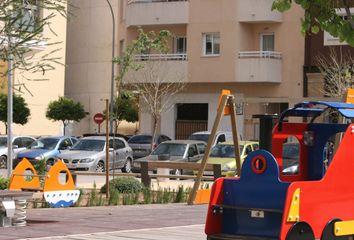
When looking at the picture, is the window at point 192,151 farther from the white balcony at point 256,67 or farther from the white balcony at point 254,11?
the white balcony at point 254,11

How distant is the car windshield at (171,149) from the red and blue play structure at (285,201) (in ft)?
66.5

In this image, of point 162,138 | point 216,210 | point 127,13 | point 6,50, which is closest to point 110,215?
point 6,50

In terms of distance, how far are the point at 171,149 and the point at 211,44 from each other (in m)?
15.5

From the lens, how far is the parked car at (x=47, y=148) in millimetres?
32312

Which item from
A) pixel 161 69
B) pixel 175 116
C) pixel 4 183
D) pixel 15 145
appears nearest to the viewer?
pixel 4 183

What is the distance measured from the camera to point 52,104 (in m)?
55.8

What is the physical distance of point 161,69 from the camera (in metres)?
45.1

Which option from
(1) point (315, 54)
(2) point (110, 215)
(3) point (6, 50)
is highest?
(1) point (315, 54)

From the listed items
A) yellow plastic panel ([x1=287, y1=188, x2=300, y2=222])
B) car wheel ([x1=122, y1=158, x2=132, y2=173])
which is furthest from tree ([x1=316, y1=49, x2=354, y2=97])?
yellow plastic panel ([x1=287, y1=188, x2=300, y2=222])

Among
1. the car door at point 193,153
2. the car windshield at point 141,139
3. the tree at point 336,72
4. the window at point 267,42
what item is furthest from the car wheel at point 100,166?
the window at point 267,42

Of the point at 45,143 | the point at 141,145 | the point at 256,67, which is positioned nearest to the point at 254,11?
the point at 256,67

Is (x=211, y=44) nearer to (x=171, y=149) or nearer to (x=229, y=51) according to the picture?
(x=229, y=51)

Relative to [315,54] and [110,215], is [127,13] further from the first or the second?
[110,215]

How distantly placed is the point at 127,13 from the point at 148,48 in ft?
16.7
